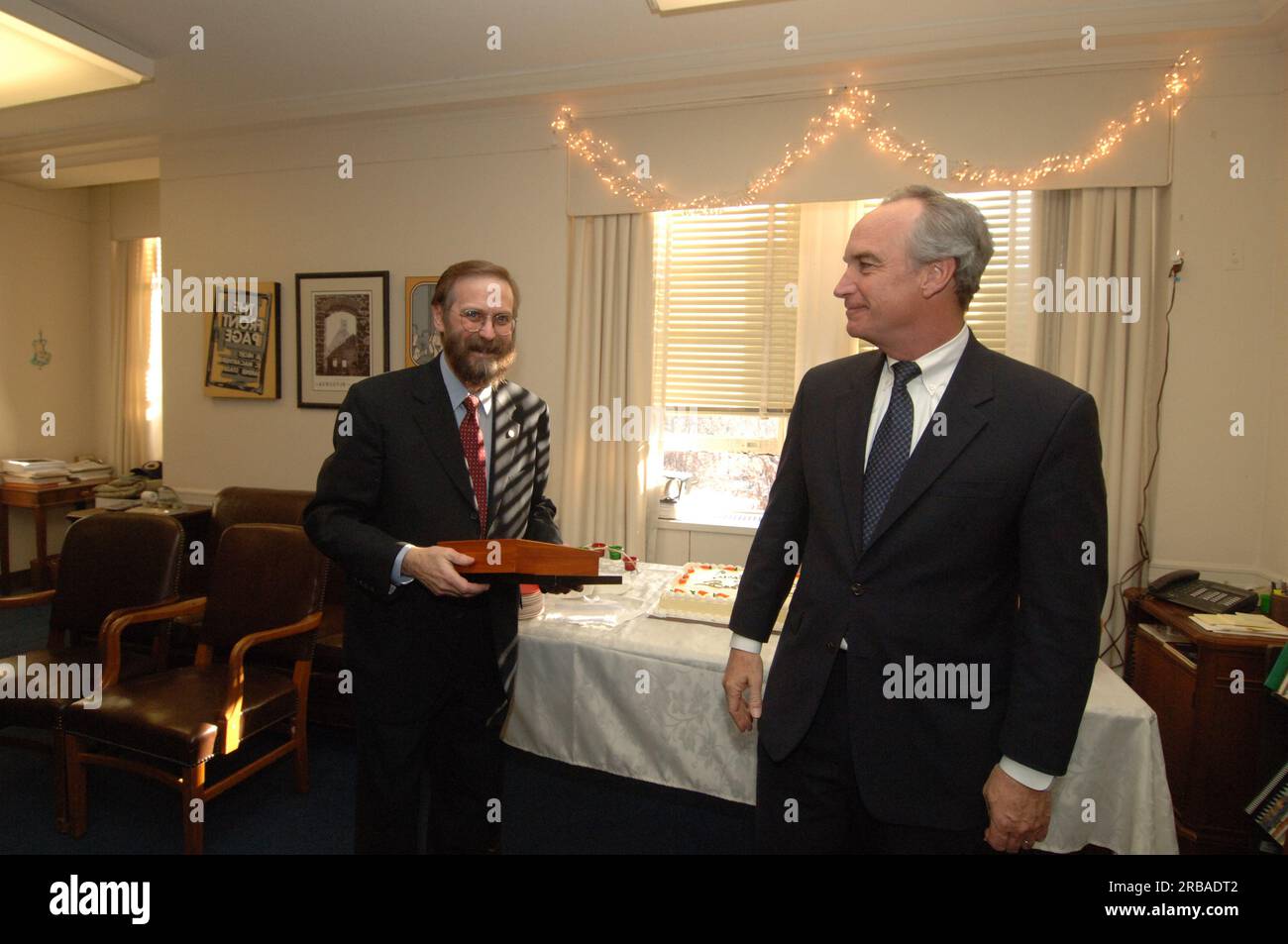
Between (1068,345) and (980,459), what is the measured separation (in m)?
2.69

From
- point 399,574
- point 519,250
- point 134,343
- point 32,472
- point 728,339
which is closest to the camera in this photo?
point 399,574

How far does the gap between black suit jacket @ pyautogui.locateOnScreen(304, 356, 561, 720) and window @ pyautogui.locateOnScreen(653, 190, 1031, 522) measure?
2429 millimetres

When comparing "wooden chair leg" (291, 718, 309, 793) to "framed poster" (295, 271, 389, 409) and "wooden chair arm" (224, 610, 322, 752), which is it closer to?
"wooden chair arm" (224, 610, 322, 752)

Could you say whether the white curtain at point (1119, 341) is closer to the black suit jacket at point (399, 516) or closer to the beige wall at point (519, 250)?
the beige wall at point (519, 250)

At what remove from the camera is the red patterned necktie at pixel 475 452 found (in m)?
2.06

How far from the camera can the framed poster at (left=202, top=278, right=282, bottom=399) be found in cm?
505

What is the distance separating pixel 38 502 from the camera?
5.51 meters

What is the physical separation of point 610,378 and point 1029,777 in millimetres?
3325

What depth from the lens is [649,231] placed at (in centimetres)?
423

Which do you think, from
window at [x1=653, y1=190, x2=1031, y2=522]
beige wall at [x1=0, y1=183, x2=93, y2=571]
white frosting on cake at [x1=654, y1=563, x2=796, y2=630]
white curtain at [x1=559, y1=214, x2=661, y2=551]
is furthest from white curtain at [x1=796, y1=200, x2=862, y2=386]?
beige wall at [x1=0, y1=183, x2=93, y2=571]

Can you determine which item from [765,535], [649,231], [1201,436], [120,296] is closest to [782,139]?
[649,231]

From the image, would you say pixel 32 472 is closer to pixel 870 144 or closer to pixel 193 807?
pixel 193 807

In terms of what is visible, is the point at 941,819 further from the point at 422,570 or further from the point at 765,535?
the point at 422,570

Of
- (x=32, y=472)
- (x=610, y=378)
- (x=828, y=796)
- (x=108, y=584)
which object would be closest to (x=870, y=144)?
(x=610, y=378)
